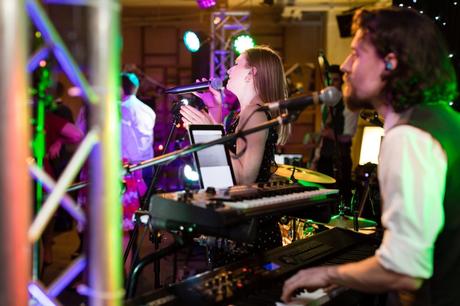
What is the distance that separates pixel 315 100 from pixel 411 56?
37cm

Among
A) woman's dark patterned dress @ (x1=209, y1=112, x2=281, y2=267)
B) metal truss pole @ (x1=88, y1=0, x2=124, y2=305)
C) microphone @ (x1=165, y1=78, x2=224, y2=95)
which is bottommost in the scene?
woman's dark patterned dress @ (x1=209, y1=112, x2=281, y2=267)

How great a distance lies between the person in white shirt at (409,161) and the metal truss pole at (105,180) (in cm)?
75

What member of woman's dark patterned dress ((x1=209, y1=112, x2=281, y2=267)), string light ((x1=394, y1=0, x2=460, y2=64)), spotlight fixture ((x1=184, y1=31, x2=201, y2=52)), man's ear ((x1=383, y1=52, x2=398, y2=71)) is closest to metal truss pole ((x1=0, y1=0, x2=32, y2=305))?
man's ear ((x1=383, y1=52, x2=398, y2=71))

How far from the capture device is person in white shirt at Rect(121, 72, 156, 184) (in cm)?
471

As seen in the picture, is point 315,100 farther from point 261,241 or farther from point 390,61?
point 261,241

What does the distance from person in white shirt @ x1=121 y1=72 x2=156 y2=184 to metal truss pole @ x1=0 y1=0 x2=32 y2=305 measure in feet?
11.9

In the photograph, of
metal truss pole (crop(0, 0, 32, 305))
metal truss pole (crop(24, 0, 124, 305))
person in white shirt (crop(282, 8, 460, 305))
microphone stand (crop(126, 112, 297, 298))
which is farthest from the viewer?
microphone stand (crop(126, 112, 297, 298))

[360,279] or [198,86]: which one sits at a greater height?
[198,86]

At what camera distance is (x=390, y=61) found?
1539 millimetres

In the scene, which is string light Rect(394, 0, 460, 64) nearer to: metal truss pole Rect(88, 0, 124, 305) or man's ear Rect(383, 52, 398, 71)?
man's ear Rect(383, 52, 398, 71)

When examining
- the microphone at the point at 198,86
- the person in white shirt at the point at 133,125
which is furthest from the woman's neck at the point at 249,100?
the person in white shirt at the point at 133,125

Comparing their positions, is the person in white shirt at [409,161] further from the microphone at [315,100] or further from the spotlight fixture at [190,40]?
the spotlight fixture at [190,40]

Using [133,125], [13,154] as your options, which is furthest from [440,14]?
[13,154]

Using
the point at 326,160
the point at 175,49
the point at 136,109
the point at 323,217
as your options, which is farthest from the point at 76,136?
the point at 175,49
